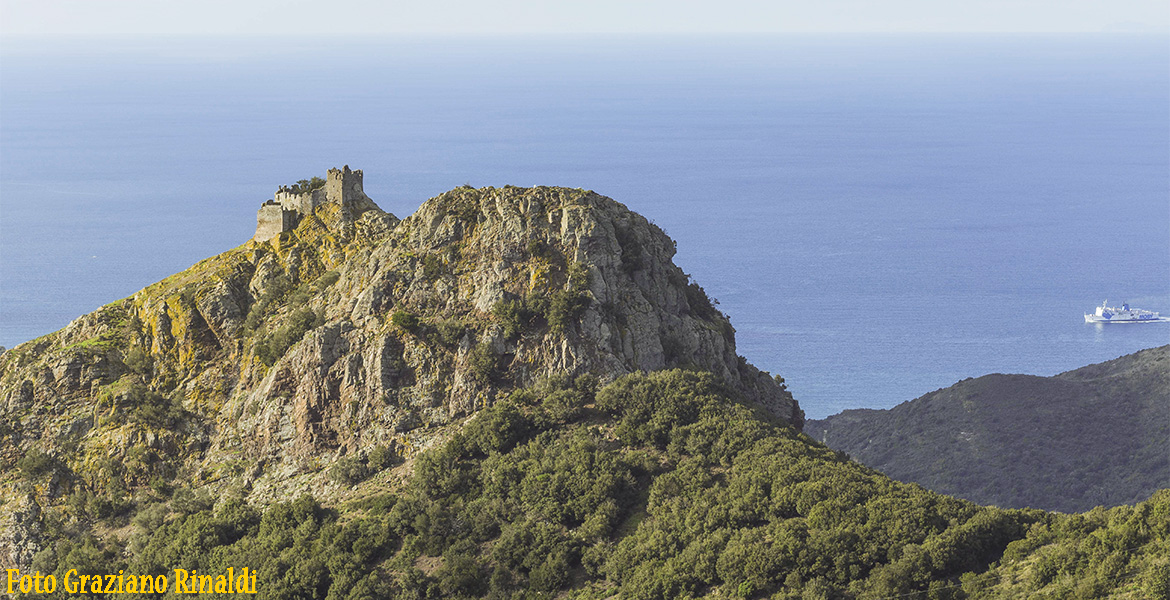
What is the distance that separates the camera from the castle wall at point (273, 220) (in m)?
65.9

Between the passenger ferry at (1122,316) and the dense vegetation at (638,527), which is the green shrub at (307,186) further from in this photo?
the passenger ferry at (1122,316)

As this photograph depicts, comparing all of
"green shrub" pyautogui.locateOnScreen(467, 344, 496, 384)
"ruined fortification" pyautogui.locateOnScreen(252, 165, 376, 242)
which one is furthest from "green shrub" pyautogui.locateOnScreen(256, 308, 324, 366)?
"green shrub" pyautogui.locateOnScreen(467, 344, 496, 384)

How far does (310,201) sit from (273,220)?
2274 millimetres

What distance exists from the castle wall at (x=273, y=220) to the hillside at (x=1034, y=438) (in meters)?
53.2

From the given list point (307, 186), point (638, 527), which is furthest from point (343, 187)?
point (638, 527)

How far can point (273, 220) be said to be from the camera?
66.3 meters

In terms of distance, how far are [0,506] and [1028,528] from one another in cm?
4573

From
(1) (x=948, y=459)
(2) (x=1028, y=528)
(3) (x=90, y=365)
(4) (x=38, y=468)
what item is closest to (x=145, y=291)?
(3) (x=90, y=365)

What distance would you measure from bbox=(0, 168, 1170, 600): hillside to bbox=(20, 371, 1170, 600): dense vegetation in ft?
0.36

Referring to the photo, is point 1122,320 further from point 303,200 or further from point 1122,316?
point 303,200

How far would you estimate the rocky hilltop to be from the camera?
56.2 metres

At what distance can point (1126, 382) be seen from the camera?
106 m

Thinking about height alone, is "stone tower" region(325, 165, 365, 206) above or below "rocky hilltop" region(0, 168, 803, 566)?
above

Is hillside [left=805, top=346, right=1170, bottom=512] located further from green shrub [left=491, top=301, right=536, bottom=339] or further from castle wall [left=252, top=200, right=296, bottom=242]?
castle wall [left=252, top=200, right=296, bottom=242]
